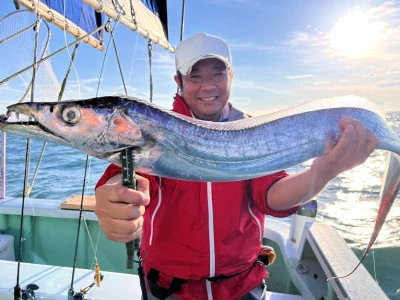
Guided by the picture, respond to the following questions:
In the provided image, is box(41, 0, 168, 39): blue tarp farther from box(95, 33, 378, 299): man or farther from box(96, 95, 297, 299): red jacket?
box(96, 95, 297, 299): red jacket

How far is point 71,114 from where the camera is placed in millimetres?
1462

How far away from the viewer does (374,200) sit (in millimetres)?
11977

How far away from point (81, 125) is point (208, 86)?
1283 mm

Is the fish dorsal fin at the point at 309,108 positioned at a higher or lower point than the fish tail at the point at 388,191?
higher

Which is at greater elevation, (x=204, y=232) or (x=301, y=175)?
(x=301, y=175)

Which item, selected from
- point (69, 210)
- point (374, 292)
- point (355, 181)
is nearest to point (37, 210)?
point (69, 210)

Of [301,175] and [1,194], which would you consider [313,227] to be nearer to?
[301,175]

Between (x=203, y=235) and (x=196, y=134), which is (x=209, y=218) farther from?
(x=196, y=134)

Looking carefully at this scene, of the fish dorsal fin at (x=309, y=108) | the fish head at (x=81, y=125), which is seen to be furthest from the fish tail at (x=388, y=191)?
the fish head at (x=81, y=125)

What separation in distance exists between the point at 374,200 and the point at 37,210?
11171mm

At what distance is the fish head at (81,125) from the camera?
1431mm

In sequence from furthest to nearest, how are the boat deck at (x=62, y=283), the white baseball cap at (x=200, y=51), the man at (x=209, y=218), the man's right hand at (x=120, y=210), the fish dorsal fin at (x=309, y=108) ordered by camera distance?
the boat deck at (x=62, y=283) < the white baseball cap at (x=200, y=51) < the man at (x=209, y=218) < the fish dorsal fin at (x=309, y=108) < the man's right hand at (x=120, y=210)

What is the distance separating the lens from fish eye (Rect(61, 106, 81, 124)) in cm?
146

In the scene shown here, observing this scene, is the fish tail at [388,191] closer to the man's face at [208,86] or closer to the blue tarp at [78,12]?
the man's face at [208,86]
